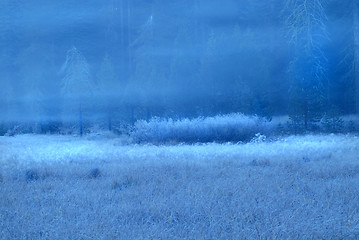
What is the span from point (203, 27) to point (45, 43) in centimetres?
555

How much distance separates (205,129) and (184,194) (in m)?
8.19

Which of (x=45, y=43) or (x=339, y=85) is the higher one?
(x=45, y=43)

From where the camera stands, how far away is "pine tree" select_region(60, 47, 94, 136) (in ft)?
38.5

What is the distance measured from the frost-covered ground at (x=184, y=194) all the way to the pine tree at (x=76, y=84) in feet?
10.8

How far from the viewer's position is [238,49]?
1288 centimetres

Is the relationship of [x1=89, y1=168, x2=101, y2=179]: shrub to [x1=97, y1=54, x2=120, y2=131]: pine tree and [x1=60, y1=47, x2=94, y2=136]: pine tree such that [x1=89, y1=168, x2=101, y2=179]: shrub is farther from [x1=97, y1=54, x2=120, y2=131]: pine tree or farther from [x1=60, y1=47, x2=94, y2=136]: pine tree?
[x1=97, y1=54, x2=120, y2=131]: pine tree

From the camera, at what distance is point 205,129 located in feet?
42.5

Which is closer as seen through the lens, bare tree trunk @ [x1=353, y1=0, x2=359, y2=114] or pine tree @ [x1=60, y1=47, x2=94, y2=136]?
bare tree trunk @ [x1=353, y1=0, x2=359, y2=114]

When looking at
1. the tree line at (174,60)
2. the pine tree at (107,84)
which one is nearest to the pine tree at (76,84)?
the tree line at (174,60)

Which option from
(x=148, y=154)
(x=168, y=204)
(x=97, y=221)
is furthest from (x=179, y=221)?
(x=148, y=154)

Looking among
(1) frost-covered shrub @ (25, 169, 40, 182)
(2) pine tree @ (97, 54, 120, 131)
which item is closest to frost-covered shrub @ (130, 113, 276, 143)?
(2) pine tree @ (97, 54, 120, 131)

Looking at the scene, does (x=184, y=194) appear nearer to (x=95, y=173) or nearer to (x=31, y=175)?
(x=95, y=173)

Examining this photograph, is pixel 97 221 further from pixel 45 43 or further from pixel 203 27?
pixel 203 27

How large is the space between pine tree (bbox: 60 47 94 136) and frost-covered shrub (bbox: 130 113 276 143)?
232cm
